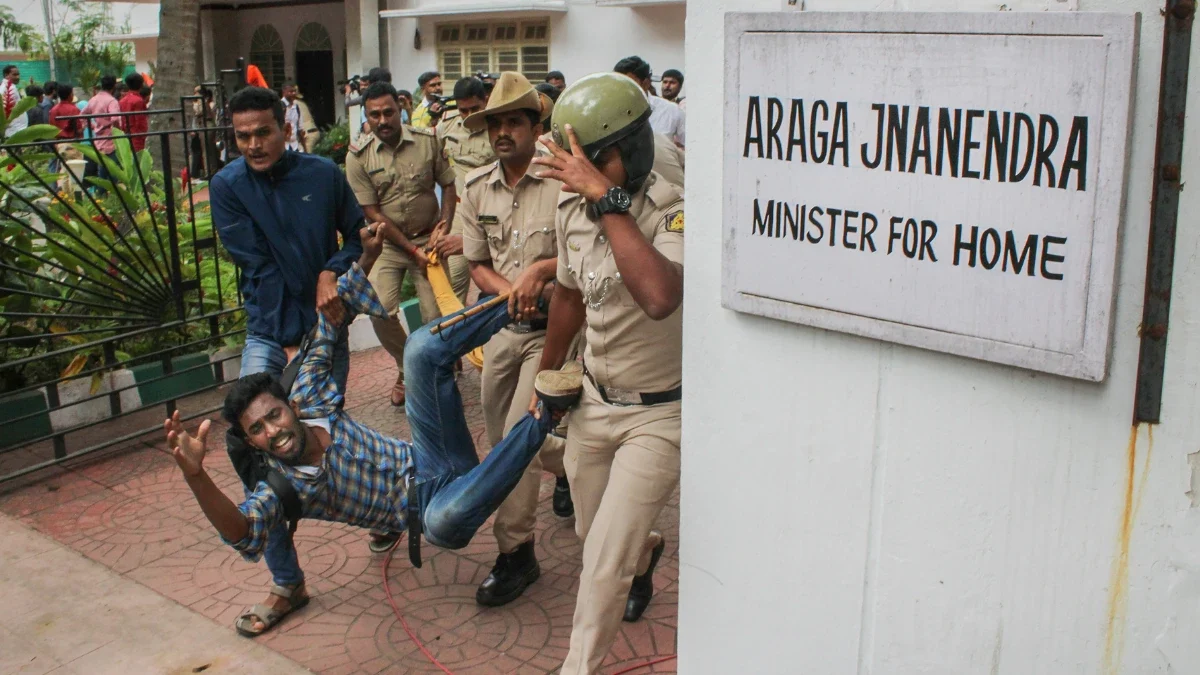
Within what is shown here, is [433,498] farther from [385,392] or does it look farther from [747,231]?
[385,392]

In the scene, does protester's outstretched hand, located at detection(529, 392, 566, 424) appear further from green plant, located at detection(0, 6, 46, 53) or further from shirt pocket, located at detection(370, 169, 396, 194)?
green plant, located at detection(0, 6, 46, 53)

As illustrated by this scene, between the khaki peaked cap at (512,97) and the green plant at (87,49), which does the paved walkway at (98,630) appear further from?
the green plant at (87,49)

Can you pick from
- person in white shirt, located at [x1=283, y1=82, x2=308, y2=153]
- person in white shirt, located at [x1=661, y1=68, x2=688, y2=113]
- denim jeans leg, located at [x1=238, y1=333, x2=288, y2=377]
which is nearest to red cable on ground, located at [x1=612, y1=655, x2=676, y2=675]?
denim jeans leg, located at [x1=238, y1=333, x2=288, y2=377]

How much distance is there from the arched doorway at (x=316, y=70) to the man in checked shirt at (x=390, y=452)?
713 inches

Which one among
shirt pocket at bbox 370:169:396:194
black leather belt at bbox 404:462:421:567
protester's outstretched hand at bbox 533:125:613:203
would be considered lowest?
black leather belt at bbox 404:462:421:567

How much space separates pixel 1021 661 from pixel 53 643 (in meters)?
3.40

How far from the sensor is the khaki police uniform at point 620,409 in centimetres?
317

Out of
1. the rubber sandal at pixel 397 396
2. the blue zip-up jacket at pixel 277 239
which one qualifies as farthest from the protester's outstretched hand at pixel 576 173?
the rubber sandal at pixel 397 396

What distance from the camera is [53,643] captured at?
4008 millimetres

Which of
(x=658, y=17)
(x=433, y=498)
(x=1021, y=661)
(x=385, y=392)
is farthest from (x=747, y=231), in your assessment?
(x=658, y=17)

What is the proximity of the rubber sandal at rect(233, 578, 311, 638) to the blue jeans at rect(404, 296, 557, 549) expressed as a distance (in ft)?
2.29

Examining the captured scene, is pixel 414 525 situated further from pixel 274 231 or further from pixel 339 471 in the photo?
pixel 274 231

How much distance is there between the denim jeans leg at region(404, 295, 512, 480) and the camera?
12.5 feet

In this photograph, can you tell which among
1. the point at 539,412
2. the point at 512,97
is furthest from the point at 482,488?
the point at 512,97
